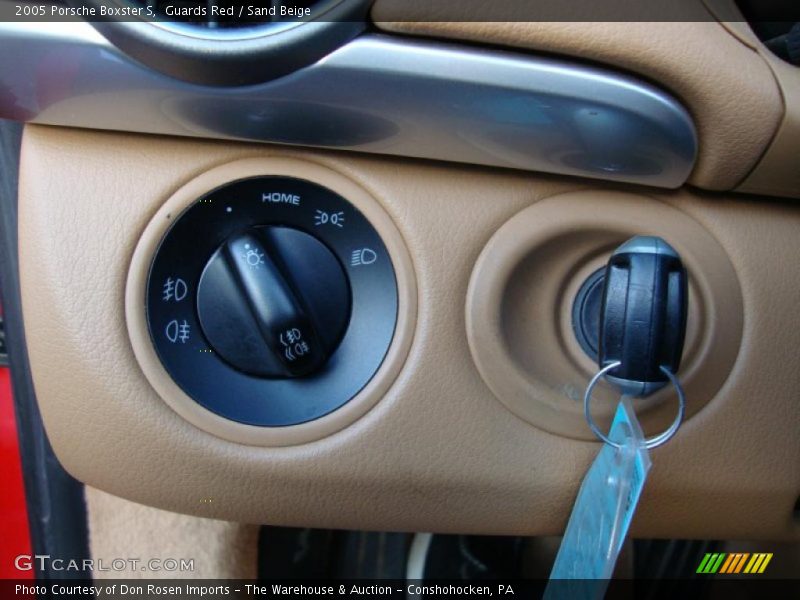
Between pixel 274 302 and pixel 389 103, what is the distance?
0.55ft

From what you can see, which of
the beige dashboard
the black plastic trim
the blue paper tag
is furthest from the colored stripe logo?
the black plastic trim

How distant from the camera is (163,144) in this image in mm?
559

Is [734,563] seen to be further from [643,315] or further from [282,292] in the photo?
[282,292]

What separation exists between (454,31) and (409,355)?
242mm

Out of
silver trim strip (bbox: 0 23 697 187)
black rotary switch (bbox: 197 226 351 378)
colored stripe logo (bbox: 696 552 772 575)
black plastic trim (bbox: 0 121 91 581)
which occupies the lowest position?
colored stripe logo (bbox: 696 552 772 575)

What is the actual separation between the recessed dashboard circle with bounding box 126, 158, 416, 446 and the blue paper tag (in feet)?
0.57

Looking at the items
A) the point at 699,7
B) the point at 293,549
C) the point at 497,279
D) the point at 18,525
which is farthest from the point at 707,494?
the point at 18,525

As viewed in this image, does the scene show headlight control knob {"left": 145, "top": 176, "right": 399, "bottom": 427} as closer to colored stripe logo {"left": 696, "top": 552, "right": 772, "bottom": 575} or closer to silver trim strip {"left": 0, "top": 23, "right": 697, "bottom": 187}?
silver trim strip {"left": 0, "top": 23, "right": 697, "bottom": 187}

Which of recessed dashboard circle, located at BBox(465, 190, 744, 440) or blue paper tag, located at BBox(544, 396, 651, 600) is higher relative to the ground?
recessed dashboard circle, located at BBox(465, 190, 744, 440)

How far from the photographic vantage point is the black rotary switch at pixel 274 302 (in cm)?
55

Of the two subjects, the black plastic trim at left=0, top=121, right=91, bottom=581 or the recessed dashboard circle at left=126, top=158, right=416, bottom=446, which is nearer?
the recessed dashboard circle at left=126, top=158, right=416, bottom=446

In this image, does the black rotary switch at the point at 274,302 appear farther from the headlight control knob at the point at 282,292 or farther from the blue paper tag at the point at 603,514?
the blue paper tag at the point at 603,514

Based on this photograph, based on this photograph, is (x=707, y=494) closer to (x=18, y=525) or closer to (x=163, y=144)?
(x=163, y=144)

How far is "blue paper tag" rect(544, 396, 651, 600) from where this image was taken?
47 centimetres
